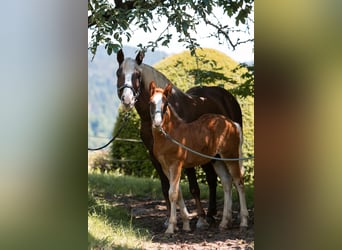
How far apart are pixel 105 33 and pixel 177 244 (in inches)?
57.3

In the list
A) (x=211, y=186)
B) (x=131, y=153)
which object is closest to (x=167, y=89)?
(x=131, y=153)

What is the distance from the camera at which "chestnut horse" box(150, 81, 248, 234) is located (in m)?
4.12

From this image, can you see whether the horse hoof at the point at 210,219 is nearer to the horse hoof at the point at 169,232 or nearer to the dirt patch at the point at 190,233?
the dirt patch at the point at 190,233

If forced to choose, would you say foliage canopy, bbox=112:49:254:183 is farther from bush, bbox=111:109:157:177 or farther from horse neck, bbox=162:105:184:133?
horse neck, bbox=162:105:184:133

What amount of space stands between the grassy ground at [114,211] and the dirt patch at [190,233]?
1.9 inches

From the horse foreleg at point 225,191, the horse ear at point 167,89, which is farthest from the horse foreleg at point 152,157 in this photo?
the horse foreleg at point 225,191

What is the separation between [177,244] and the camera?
163 inches

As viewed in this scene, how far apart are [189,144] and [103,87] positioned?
0.67m

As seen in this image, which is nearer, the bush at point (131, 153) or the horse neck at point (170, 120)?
the horse neck at point (170, 120)

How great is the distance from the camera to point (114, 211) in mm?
4270

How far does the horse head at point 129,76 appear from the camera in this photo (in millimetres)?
4141
